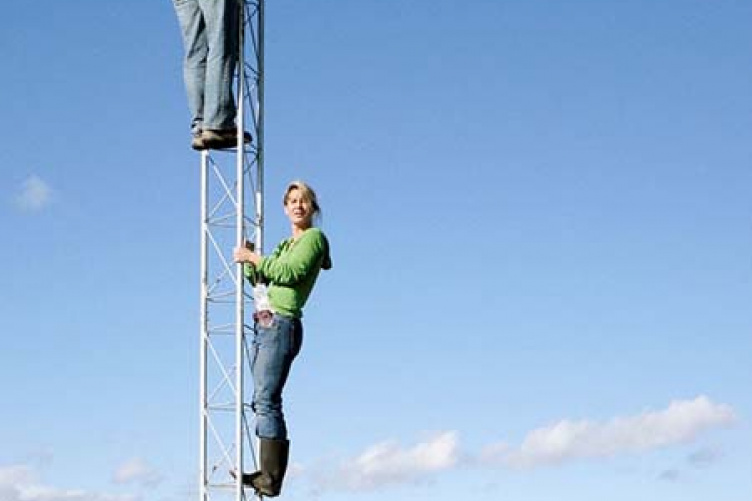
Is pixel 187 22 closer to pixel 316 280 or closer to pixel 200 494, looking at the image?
pixel 316 280

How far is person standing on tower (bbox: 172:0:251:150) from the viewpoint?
32.0 ft

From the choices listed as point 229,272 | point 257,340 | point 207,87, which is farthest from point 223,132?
point 257,340

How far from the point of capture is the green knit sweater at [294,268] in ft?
28.7

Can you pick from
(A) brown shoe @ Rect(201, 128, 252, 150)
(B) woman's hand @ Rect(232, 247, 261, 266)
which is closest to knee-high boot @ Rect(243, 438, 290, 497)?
(B) woman's hand @ Rect(232, 247, 261, 266)

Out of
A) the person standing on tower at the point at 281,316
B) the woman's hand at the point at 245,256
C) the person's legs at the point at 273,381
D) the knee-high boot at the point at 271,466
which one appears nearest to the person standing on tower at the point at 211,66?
the woman's hand at the point at 245,256

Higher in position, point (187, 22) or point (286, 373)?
point (187, 22)

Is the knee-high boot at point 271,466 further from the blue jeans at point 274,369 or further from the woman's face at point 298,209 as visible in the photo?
the woman's face at point 298,209

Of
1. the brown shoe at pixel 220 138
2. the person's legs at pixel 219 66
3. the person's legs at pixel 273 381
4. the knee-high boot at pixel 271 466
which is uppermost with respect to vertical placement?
the person's legs at pixel 219 66

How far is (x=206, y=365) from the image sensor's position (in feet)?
32.3

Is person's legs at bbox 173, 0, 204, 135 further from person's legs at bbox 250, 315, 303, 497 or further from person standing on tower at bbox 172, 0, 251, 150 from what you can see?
person's legs at bbox 250, 315, 303, 497

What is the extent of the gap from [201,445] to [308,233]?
6.34 ft

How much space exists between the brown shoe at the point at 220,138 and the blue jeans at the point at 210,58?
4cm

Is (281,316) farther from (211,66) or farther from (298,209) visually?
(211,66)


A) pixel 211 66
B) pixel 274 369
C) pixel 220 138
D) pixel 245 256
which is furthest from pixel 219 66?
pixel 274 369
